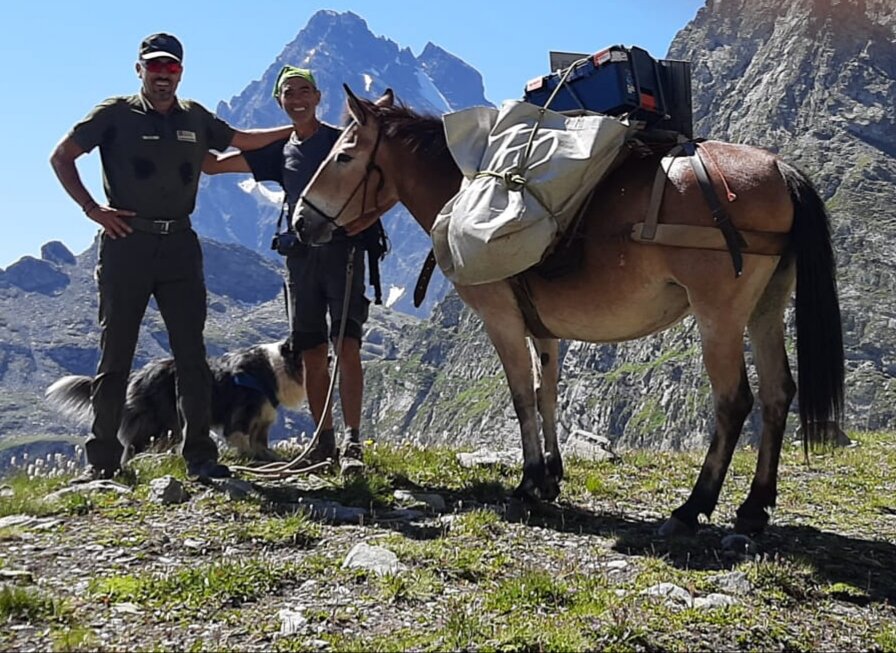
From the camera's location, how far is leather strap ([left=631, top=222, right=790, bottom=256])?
282 inches

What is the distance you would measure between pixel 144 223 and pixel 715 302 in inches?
235

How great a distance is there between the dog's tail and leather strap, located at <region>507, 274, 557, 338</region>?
8.07 metres

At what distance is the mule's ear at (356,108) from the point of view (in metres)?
9.43

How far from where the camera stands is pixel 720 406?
24.5ft

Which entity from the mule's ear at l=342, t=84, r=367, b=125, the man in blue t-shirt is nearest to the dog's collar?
the man in blue t-shirt

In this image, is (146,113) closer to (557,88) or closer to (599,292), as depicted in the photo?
(557,88)

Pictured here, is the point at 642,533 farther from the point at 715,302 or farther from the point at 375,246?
the point at 375,246

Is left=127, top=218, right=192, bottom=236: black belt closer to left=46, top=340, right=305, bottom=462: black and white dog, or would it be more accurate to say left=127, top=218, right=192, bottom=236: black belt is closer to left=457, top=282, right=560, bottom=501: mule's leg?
left=457, top=282, right=560, bottom=501: mule's leg

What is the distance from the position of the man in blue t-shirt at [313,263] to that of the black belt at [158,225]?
4.47 ft

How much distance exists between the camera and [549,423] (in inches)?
397

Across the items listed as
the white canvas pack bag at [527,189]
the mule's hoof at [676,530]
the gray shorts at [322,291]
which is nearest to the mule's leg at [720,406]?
the mule's hoof at [676,530]

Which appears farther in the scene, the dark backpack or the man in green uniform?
the dark backpack

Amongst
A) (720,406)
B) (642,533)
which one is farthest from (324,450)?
(720,406)

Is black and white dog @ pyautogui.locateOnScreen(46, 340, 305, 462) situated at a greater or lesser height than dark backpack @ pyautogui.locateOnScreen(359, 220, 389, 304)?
lesser
